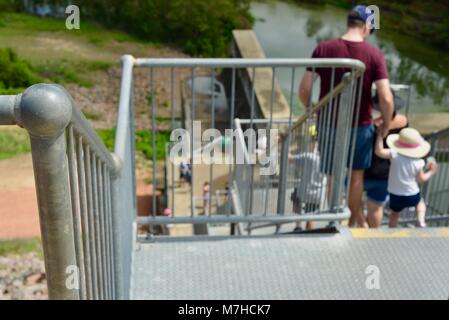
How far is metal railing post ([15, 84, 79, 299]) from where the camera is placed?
1.13 m

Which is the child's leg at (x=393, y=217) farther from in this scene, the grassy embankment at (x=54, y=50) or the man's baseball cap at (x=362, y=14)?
the grassy embankment at (x=54, y=50)

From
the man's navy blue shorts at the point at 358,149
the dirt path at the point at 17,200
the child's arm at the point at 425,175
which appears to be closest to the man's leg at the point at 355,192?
the man's navy blue shorts at the point at 358,149

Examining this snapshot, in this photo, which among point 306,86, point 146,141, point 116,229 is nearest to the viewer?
point 116,229

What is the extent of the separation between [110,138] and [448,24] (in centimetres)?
1311

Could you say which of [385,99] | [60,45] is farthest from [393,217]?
[60,45]

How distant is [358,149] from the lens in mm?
Result: 4410

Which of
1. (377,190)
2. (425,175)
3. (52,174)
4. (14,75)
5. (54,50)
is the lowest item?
(54,50)

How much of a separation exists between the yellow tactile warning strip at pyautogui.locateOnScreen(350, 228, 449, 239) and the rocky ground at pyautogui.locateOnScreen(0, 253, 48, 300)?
597 centimetres

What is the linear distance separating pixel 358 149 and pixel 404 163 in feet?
1.18

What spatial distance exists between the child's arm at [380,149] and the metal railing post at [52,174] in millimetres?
3325

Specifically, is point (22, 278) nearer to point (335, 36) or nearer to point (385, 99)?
point (385, 99)
